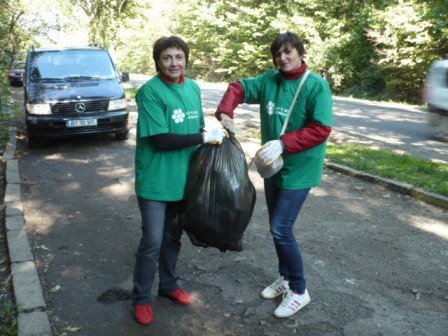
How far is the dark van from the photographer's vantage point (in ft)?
25.4

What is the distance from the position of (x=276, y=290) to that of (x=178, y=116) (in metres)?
1.55

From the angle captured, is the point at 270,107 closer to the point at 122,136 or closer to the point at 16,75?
the point at 122,136

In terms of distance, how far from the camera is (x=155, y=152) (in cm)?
270

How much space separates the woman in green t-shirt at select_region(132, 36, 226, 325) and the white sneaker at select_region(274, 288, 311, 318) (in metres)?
0.89

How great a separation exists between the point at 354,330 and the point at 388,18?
2191cm

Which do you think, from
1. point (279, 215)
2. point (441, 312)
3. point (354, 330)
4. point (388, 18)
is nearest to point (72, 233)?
point (279, 215)

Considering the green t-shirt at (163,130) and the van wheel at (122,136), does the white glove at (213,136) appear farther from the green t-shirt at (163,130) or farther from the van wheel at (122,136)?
the van wheel at (122,136)

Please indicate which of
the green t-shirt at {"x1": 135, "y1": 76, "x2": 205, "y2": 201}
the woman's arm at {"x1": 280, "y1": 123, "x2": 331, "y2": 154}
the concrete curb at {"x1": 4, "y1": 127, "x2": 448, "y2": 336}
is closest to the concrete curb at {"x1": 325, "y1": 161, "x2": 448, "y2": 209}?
the concrete curb at {"x1": 4, "y1": 127, "x2": 448, "y2": 336}

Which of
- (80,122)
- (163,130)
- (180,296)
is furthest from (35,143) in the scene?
(163,130)

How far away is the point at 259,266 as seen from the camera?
3.77m

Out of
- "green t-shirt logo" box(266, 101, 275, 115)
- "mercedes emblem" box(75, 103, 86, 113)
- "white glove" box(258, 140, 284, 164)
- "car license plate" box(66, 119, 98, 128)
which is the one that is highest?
"green t-shirt logo" box(266, 101, 275, 115)

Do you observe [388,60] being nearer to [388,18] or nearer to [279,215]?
[388,18]

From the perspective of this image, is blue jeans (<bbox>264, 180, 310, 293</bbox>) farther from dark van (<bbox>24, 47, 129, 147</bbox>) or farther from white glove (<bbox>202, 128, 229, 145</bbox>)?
dark van (<bbox>24, 47, 129, 147</bbox>)

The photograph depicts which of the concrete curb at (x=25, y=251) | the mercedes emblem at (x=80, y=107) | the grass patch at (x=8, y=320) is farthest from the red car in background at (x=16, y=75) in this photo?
the grass patch at (x=8, y=320)
